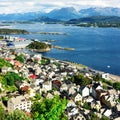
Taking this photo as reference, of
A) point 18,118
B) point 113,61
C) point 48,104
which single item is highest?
point 48,104

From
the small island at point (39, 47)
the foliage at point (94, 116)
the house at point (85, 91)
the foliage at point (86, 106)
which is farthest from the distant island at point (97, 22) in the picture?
the foliage at point (94, 116)

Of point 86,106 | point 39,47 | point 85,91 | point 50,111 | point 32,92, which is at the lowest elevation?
point 39,47

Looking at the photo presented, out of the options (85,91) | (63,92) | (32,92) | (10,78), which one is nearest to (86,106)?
(85,91)

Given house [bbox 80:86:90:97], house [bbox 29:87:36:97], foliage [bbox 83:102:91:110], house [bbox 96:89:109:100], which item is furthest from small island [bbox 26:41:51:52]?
foliage [bbox 83:102:91:110]

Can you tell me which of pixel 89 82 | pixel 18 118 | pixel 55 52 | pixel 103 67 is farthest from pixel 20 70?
pixel 55 52

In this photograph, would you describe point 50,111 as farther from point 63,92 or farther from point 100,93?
point 63,92

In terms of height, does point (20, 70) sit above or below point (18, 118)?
below

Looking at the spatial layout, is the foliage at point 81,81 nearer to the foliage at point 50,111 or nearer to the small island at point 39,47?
the foliage at point 50,111

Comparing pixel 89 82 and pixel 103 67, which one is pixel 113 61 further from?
pixel 89 82
